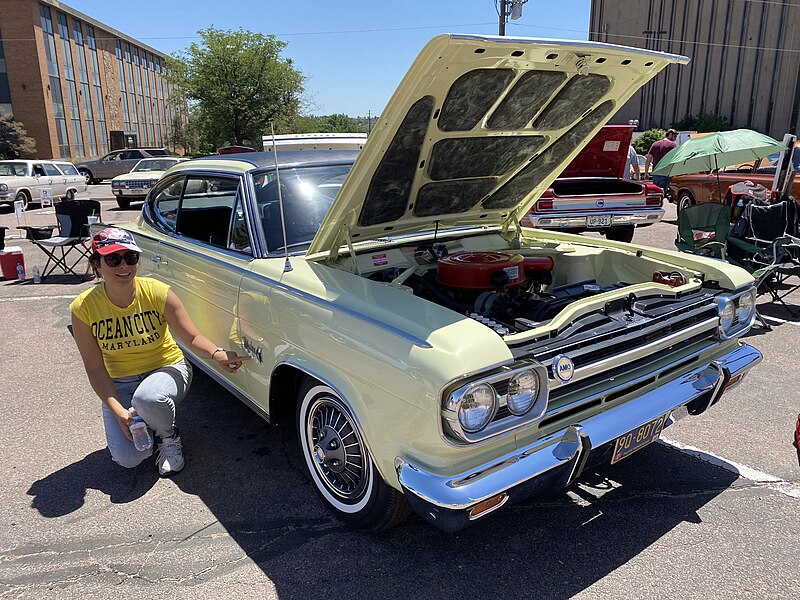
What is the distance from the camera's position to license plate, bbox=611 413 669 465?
2541mm

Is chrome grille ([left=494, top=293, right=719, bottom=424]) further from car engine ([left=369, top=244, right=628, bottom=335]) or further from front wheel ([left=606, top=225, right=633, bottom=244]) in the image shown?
front wheel ([left=606, top=225, right=633, bottom=244])

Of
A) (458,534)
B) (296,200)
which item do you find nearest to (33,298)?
(296,200)

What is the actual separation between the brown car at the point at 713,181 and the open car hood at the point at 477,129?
9.21 metres

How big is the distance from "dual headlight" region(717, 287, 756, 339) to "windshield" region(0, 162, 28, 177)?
63.6 ft

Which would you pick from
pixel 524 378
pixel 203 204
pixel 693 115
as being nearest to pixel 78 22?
pixel 693 115

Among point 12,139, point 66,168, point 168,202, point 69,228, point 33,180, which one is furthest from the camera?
point 12,139

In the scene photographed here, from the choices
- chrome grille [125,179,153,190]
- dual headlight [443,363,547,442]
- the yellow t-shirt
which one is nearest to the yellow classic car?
dual headlight [443,363,547,442]

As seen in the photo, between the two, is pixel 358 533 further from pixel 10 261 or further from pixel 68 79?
pixel 68 79

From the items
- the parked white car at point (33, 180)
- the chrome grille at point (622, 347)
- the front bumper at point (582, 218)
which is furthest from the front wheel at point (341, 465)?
the parked white car at point (33, 180)

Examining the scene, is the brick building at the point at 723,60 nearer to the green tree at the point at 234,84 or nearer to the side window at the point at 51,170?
the green tree at the point at 234,84

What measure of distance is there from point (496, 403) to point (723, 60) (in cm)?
4633

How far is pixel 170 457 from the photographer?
3.41 m

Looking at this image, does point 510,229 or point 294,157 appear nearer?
point 294,157

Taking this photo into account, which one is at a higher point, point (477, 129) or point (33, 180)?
point (477, 129)
